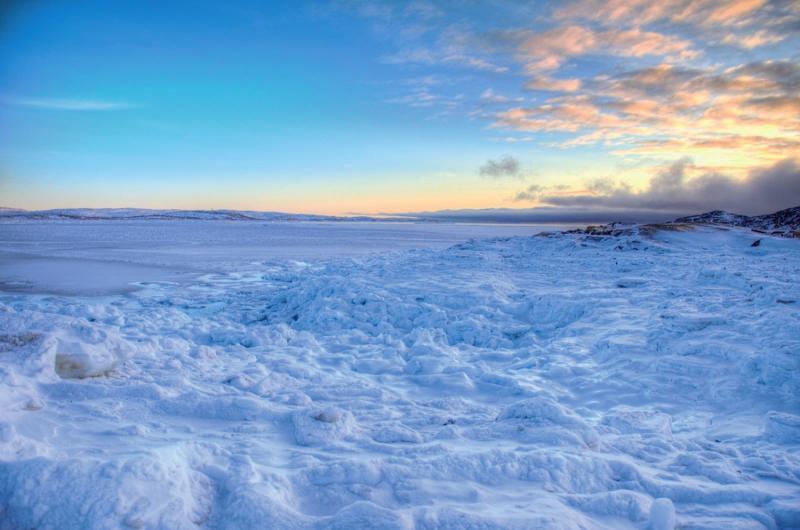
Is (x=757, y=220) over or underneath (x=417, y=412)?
over

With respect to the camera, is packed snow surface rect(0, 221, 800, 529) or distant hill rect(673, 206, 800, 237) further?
distant hill rect(673, 206, 800, 237)

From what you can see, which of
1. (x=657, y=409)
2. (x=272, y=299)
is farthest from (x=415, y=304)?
(x=657, y=409)

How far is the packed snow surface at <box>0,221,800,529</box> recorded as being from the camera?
8.65 ft

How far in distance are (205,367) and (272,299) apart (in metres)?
5.55

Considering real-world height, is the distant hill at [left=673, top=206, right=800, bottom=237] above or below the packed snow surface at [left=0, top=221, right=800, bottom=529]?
above

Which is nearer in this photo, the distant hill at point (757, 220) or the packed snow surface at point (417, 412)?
the packed snow surface at point (417, 412)

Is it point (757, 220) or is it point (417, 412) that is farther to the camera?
point (757, 220)

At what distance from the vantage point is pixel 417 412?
14.7 feet

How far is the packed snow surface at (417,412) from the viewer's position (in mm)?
2637

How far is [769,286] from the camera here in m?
8.39

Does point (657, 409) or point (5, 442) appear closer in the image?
point (5, 442)

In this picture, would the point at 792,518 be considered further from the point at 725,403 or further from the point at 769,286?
the point at 769,286

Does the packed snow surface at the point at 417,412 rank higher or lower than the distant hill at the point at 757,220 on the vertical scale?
lower

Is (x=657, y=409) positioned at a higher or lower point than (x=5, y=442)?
lower
